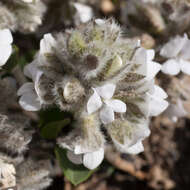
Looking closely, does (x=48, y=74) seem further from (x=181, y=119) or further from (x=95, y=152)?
(x=181, y=119)

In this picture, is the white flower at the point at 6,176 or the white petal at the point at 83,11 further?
the white petal at the point at 83,11

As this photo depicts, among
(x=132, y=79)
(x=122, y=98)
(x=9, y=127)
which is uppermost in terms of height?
(x=132, y=79)

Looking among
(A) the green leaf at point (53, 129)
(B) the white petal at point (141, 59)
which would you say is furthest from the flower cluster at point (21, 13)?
(B) the white petal at point (141, 59)

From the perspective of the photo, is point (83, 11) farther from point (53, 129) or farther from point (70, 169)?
point (70, 169)

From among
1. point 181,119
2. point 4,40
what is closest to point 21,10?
point 4,40

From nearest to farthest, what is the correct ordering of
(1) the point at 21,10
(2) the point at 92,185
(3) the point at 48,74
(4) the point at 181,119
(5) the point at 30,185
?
(3) the point at 48,74 → (5) the point at 30,185 → (1) the point at 21,10 → (2) the point at 92,185 → (4) the point at 181,119

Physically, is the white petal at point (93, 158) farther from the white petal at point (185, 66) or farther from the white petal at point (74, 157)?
the white petal at point (185, 66)
